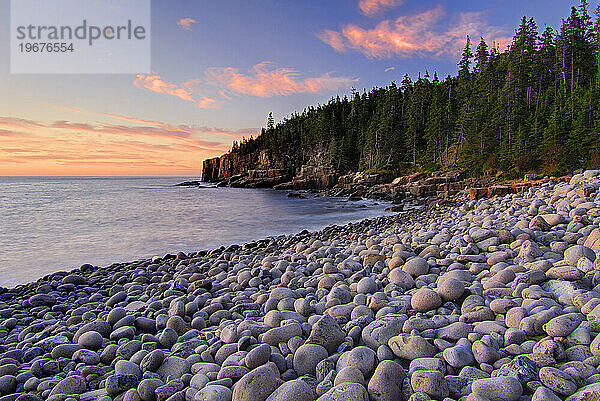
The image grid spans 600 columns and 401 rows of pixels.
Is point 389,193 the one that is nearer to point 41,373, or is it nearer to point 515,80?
point 515,80

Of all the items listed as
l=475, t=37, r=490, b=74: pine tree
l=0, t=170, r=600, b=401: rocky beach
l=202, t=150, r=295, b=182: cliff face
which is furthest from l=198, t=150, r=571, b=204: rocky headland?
l=475, t=37, r=490, b=74: pine tree

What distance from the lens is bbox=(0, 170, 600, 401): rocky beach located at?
2.05 meters

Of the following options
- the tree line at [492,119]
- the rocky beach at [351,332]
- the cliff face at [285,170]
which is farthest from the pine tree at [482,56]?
the rocky beach at [351,332]

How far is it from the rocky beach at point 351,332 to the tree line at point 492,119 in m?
20.3

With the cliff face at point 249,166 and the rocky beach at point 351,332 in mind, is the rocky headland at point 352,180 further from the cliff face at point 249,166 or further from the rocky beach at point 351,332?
the rocky beach at point 351,332

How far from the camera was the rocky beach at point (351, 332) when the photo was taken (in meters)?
2.05

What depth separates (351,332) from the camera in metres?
2.71

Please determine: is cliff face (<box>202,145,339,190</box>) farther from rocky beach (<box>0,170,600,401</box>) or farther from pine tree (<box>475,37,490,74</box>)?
rocky beach (<box>0,170,600,401</box>)

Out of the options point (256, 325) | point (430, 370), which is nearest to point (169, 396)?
point (256, 325)

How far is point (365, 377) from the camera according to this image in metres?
2.18

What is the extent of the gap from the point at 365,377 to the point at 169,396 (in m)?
1.31

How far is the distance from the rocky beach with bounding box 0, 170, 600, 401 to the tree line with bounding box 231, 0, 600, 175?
20.3 metres

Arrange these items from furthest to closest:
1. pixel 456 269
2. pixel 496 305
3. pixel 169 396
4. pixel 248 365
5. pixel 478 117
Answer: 1. pixel 478 117
2. pixel 456 269
3. pixel 496 305
4. pixel 248 365
5. pixel 169 396

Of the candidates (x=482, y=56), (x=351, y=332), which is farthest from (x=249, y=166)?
(x=351, y=332)
